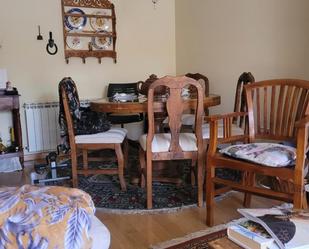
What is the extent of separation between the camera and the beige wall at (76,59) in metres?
3.69

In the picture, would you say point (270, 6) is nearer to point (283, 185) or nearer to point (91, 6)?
point (283, 185)

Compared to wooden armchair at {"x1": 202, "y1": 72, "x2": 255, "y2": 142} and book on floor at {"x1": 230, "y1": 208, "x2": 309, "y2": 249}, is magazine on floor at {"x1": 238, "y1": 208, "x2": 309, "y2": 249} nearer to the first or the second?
book on floor at {"x1": 230, "y1": 208, "x2": 309, "y2": 249}

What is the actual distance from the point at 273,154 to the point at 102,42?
2888 mm

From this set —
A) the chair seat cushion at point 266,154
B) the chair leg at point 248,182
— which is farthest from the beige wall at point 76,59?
the chair seat cushion at point 266,154

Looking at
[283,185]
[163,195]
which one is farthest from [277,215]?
[163,195]

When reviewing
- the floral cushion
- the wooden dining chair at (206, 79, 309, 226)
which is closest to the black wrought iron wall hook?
the wooden dining chair at (206, 79, 309, 226)

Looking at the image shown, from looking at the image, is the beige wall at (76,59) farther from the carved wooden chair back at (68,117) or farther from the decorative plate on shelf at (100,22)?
the carved wooden chair back at (68,117)

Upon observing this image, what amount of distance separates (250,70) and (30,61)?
2391mm

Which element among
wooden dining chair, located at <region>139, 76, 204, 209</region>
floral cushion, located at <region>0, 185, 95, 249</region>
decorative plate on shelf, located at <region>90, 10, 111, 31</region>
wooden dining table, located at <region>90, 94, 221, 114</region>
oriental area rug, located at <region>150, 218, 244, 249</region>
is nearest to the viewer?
floral cushion, located at <region>0, 185, 95, 249</region>

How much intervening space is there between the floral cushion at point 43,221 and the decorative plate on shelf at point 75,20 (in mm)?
3281

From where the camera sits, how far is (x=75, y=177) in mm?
2766

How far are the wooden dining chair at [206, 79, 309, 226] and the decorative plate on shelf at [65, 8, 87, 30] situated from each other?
243 centimetres

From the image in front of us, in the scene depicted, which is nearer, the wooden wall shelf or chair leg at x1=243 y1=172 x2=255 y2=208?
chair leg at x1=243 y1=172 x2=255 y2=208

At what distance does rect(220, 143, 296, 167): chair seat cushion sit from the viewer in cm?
177
